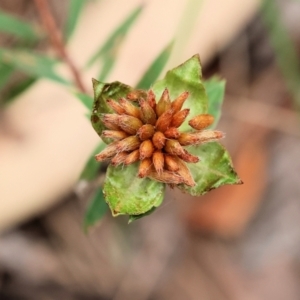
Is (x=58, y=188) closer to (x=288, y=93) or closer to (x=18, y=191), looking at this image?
(x=18, y=191)

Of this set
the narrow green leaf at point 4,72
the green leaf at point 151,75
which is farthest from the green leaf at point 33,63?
the green leaf at point 151,75

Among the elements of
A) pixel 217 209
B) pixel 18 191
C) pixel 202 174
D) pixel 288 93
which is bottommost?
pixel 217 209

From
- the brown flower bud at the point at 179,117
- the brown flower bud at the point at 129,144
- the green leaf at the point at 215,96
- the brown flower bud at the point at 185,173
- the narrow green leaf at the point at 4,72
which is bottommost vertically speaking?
the green leaf at the point at 215,96

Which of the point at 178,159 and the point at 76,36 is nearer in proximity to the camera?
the point at 178,159

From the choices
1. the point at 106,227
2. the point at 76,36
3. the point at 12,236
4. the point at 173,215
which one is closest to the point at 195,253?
the point at 173,215

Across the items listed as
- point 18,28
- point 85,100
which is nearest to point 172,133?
point 85,100

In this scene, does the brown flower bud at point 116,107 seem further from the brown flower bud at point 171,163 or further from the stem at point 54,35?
the stem at point 54,35
